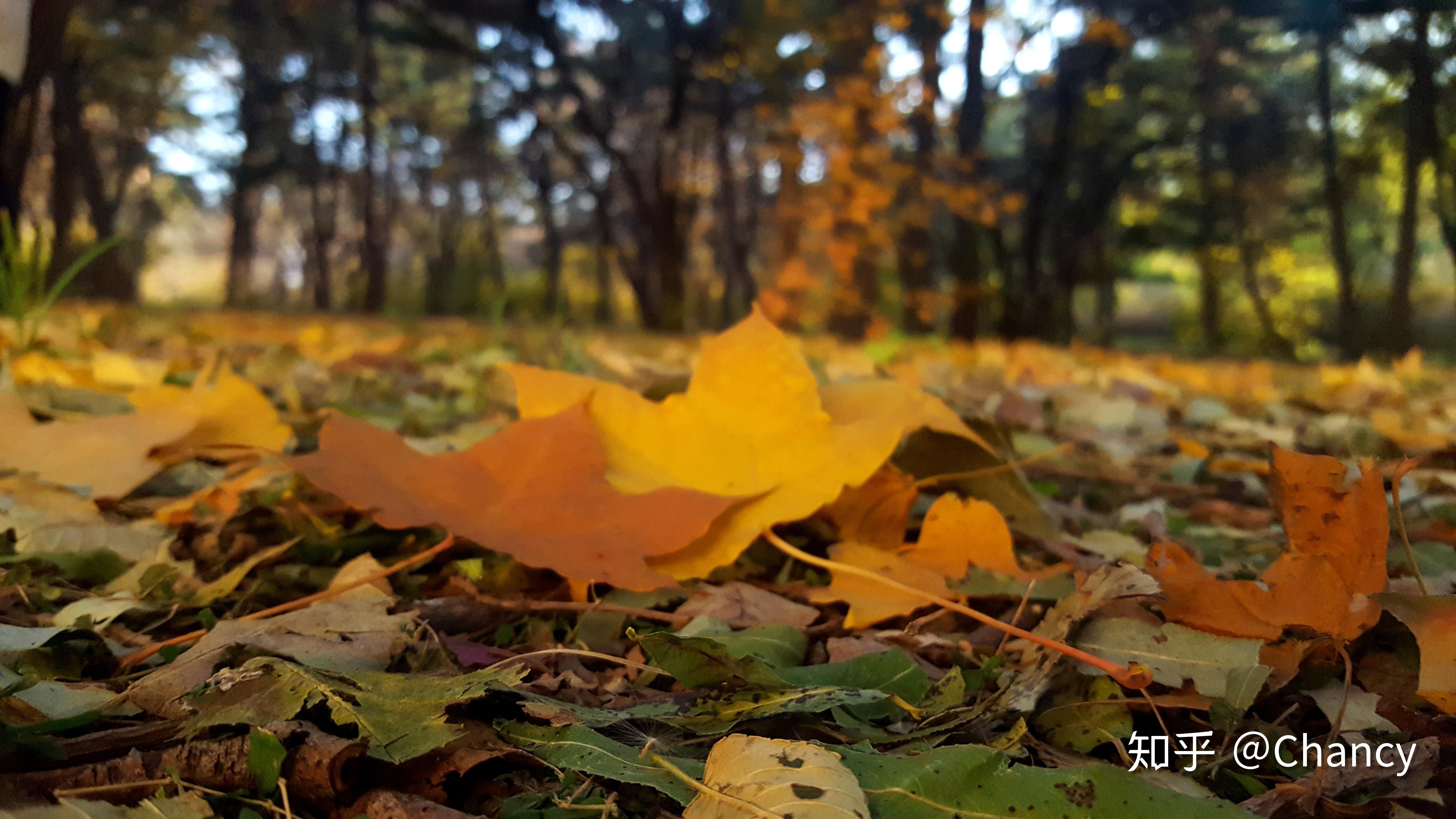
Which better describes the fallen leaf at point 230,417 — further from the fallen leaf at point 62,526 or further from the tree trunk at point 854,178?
the tree trunk at point 854,178

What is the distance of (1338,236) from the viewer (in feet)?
10.3

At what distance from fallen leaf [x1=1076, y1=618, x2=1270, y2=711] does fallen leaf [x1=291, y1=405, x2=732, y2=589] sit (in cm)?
27

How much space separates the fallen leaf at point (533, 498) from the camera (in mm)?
629

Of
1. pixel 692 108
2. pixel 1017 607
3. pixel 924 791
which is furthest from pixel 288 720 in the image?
pixel 692 108

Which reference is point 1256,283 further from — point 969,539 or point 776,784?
point 776,784

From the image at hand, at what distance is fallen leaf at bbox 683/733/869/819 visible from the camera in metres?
0.38

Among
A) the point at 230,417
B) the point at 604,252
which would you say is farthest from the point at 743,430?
the point at 604,252

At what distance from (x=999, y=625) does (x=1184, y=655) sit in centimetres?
11

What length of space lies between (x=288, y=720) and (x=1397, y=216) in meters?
3.42

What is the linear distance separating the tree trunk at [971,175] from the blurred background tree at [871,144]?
0.06 feet

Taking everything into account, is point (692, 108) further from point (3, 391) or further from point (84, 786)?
point (84, 786)

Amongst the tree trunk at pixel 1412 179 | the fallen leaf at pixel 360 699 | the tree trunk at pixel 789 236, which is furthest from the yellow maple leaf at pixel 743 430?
the tree trunk at pixel 789 236

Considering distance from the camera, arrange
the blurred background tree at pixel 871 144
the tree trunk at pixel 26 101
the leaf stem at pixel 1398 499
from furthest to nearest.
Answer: the blurred background tree at pixel 871 144 → the tree trunk at pixel 26 101 → the leaf stem at pixel 1398 499

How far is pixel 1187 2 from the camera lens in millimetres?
3982
